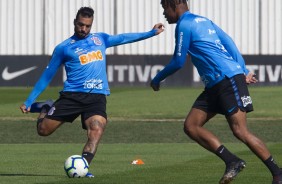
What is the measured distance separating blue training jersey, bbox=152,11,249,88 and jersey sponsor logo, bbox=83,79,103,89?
200 cm

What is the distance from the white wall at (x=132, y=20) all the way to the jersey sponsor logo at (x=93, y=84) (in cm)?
2666

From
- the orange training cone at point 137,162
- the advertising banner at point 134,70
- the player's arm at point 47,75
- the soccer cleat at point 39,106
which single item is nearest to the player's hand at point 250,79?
the player's arm at point 47,75

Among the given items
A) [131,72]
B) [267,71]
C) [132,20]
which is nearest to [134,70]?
[131,72]

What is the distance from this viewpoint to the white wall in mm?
41406

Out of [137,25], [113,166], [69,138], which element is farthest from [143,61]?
[113,166]

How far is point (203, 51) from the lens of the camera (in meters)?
12.6

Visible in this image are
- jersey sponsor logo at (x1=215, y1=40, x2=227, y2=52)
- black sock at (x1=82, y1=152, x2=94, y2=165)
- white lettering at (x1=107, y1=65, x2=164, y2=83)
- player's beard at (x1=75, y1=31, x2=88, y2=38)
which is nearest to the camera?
jersey sponsor logo at (x1=215, y1=40, x2=227, y2=52)

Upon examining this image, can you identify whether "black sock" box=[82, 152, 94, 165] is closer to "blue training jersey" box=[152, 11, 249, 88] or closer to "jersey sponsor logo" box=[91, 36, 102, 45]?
"jersey sponsor logo" box=[91, 36, 102, 45]

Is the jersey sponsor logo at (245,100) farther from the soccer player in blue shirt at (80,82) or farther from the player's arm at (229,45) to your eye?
the soccer player in blue shirt at (80,82)

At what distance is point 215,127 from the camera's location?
24141 millimetres

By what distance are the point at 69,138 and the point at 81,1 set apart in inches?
781

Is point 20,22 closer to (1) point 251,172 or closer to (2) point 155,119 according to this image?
(2) point 155,119

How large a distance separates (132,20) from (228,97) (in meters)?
29.4

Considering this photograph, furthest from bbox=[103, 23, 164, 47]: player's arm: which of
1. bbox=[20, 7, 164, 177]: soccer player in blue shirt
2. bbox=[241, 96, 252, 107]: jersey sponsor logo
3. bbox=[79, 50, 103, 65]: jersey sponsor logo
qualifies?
bbox=[241, 96, 252, 107]: jersey sponsor logo
